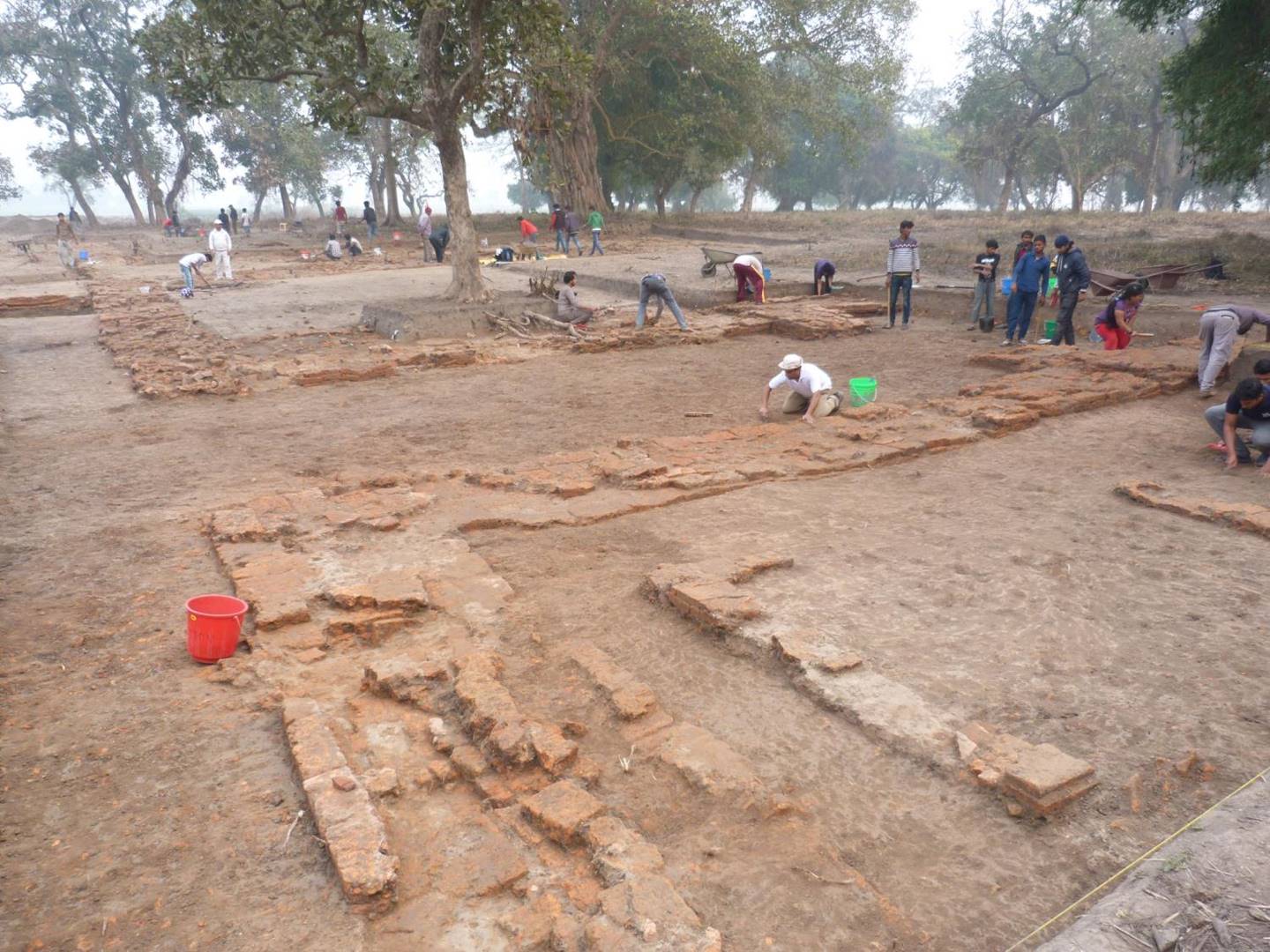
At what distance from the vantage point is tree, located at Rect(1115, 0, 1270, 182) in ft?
40.8

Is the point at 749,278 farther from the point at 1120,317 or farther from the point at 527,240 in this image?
the point at 527,240

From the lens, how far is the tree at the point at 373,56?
12.4 metres

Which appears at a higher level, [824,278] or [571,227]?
[571,227]

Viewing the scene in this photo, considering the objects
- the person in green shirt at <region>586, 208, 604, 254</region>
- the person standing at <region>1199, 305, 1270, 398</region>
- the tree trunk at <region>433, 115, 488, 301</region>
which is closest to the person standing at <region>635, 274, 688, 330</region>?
the tree trunk at <region>433, 115, 488, 301</region>

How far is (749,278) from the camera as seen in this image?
585 inches

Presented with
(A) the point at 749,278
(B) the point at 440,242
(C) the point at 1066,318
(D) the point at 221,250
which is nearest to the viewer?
(C) the point at 1066,318

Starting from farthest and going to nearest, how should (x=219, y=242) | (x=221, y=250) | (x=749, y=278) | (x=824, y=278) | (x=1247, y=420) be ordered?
(x=221, y=250), (x=219, y=242), (x=824, y=278), (x=749, y=278), (x=1247, y=420)

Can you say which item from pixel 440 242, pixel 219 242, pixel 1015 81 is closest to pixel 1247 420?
pixel 219 242

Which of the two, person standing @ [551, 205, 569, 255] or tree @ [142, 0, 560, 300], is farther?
person standing @ [551, 205, 569, 255]

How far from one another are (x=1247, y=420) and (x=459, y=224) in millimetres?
11282

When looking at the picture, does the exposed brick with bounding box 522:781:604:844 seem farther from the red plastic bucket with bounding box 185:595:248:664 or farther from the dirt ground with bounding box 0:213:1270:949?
the red plastic bucket with bounding box 185:595:248:664

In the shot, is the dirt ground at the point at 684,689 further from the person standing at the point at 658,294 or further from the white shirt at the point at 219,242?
the white shirt at the point at 219,242

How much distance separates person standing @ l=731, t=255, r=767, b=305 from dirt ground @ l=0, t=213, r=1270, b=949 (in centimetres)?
766

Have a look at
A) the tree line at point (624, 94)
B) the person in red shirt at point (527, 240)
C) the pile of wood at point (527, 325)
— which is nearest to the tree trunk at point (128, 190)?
the tree line at point (624, 94)
